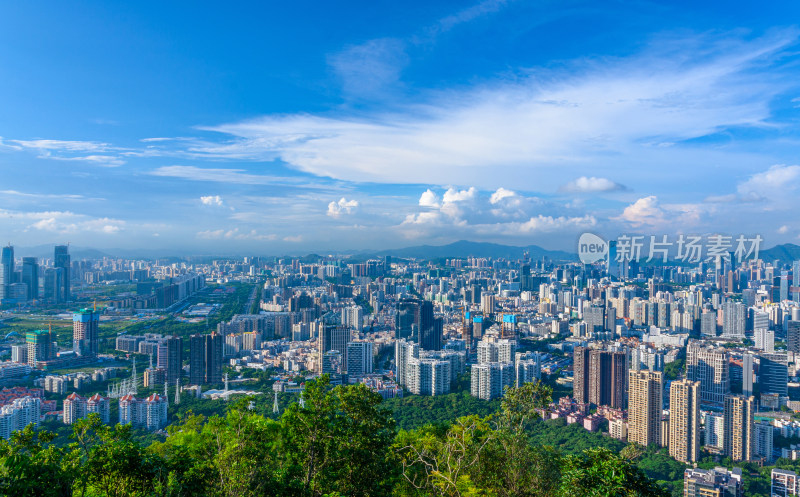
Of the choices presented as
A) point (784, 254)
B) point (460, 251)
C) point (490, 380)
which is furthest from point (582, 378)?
point (460, 251)

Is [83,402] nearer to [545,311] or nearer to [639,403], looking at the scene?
[639,403]

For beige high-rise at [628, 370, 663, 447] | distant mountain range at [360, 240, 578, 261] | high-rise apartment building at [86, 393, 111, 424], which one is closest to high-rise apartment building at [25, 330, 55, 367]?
high-rise apartment building at [86, 393, 111, 424]

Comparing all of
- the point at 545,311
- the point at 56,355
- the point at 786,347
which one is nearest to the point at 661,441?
the point at 786,347

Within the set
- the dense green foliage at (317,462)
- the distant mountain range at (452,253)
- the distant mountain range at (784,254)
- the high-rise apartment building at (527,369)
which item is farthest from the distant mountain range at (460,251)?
the dense green foliage at (317,462)

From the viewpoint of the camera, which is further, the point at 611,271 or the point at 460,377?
the point at 611,271

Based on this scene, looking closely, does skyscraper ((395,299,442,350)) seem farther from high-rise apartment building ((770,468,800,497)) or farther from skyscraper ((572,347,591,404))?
high-rise apartment building ((770,468,800,497))

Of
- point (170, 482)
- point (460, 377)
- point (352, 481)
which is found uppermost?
point (170, 482)

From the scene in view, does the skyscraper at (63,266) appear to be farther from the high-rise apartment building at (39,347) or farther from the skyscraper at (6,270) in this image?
the high-rise apartment building at (39,347)
